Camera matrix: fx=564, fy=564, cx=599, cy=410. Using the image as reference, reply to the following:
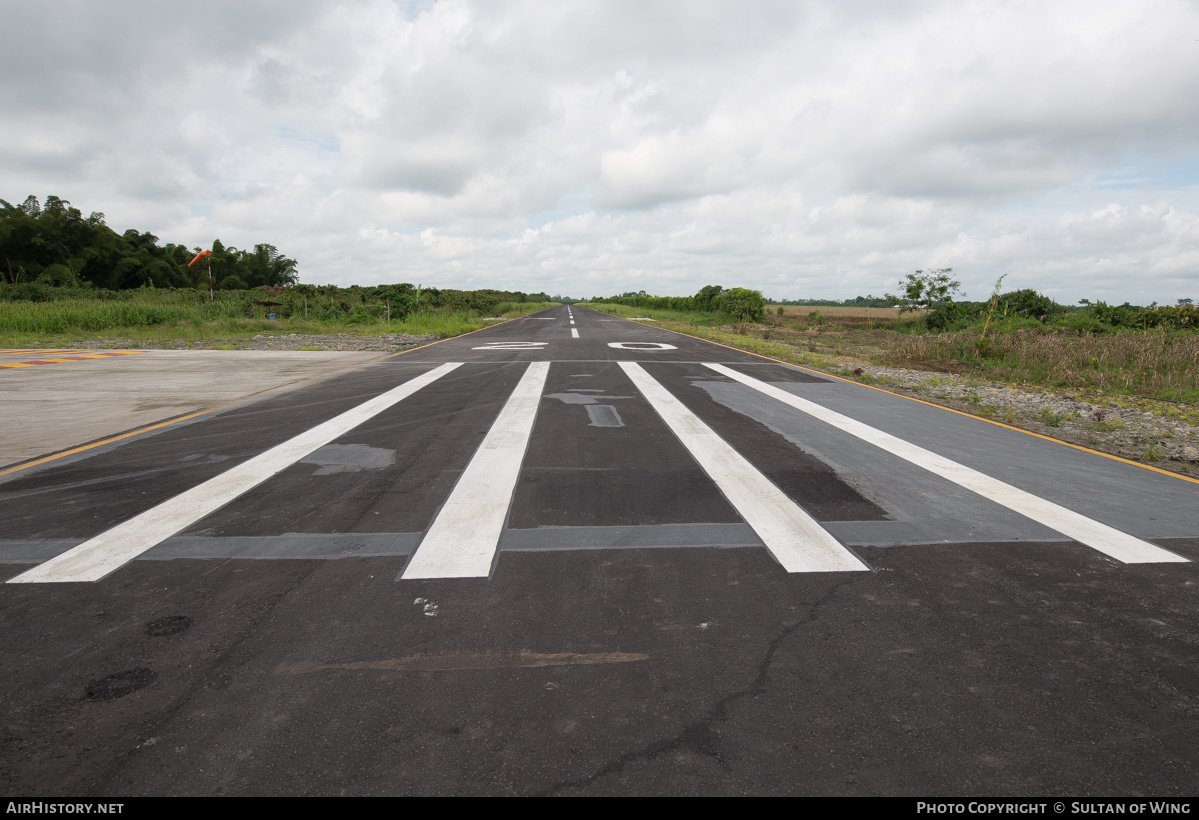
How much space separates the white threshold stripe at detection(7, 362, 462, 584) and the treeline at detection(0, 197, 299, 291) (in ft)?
158

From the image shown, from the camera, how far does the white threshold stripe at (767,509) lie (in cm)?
329

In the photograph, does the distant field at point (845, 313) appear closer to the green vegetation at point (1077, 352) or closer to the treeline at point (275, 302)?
the green vegetation at point (1077, 352)

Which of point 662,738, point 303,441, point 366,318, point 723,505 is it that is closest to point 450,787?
point 662,738

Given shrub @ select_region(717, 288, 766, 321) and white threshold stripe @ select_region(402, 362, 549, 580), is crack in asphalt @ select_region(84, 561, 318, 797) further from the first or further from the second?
shrub @ select_region(717, 288, 766, 321)

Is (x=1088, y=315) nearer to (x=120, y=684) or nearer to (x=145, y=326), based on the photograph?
(x=120, y=684)

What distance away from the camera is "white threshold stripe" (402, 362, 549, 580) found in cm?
317

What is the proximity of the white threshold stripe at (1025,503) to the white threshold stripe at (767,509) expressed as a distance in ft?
5.32

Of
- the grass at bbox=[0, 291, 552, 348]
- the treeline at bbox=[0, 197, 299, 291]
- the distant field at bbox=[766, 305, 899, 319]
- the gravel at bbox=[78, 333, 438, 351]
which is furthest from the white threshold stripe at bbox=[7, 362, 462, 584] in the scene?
the treeline at bbox=[0, 197, 299, 291]

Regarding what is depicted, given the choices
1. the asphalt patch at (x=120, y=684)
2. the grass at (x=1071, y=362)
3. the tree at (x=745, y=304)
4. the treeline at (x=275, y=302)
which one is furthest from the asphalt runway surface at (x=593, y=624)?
the tree at (x=745, y=304)

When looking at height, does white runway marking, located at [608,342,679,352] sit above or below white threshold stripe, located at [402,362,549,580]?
above

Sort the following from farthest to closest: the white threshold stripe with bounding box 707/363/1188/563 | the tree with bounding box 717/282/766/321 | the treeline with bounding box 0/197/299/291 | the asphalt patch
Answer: the treeline with bounding box 0/197/299/291 < the tree with bounding box 717/282/766/321 < the white threshold stripe with bounding box 707/363/1188/563 < the asphalt patch

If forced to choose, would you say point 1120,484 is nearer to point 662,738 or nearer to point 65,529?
point 662,738

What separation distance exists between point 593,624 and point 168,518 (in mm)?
3157

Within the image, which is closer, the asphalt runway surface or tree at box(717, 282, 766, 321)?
the asphalt runway surface
